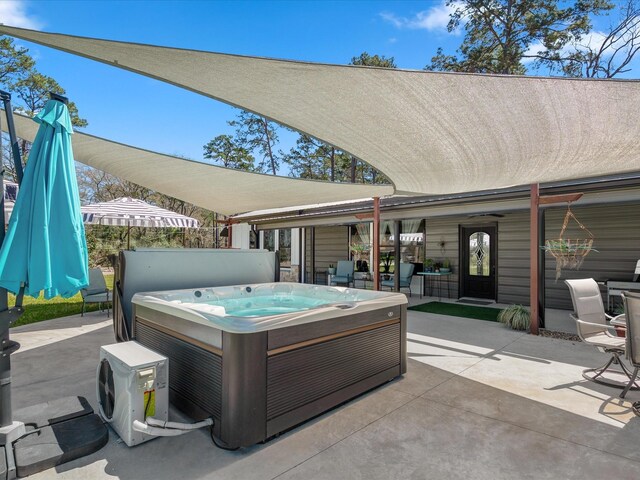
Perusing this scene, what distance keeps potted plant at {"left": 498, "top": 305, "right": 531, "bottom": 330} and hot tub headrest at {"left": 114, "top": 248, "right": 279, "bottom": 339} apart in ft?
11.9

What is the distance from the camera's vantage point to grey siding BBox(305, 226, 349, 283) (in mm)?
11615

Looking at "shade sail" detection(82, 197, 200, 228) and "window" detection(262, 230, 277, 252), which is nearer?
"shade sail" detection(82, 197, 200, 228)

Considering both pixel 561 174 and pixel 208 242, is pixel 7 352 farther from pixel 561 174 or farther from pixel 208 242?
pixel 208 242

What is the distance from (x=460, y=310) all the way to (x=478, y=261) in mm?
1930

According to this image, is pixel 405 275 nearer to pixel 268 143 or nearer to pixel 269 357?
pixel 269 357

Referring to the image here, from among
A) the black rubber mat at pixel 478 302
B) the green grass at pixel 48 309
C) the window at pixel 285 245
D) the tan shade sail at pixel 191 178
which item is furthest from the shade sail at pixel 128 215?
the black rubber mat at pixel 478 302

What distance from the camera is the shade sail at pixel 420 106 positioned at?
2.37m

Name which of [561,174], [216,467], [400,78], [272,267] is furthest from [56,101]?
[561,174]

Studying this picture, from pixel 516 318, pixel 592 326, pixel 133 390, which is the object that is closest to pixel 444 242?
pixel 516 318

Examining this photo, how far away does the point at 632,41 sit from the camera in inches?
426

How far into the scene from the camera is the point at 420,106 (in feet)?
9.35

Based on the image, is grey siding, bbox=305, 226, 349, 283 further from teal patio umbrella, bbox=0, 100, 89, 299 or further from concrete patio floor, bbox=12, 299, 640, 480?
teal patio umbrella, bbox=0, 100, 89, 299

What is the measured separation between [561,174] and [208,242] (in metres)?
15.1

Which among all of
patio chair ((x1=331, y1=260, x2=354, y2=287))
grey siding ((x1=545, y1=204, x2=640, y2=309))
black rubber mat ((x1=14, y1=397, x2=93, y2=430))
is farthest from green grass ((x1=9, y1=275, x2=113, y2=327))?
grey siding ((x1=545, y1=204, x2=640, y2=309))
